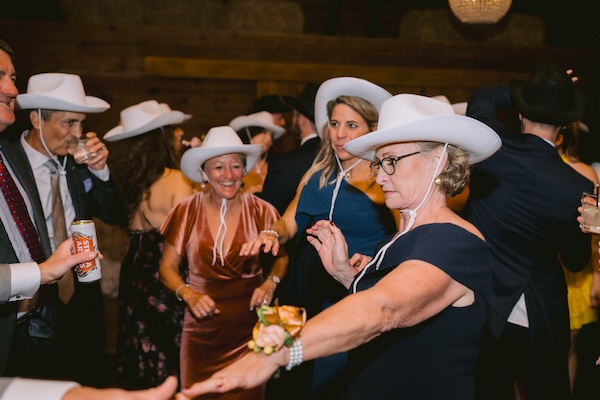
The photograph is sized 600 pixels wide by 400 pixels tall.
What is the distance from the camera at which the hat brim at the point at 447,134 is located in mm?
1754

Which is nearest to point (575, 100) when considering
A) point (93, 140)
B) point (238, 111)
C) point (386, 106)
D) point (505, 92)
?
point (505, 92)

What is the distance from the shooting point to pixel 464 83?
7.37m

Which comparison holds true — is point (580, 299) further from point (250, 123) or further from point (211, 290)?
point (250, 123)

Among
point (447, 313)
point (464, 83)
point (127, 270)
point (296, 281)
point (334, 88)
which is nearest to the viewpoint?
point (447, 313)

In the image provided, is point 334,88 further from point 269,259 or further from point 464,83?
point 464,83

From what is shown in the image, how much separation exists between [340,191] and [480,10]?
3378 mm

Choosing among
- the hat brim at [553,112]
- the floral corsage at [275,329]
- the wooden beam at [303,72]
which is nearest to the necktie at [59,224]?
the floral corsage at [275,329]

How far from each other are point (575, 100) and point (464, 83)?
176 inches

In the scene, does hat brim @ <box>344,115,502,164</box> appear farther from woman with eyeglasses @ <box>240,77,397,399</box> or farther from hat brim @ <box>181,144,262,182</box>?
hat brim @ <box>181,144,262,182</box>

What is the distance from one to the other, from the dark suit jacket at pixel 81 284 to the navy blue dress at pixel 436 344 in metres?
1.74

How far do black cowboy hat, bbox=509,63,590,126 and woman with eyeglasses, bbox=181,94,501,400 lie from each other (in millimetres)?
1166

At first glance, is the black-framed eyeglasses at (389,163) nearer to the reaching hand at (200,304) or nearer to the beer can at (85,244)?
the beer can at (85,244)

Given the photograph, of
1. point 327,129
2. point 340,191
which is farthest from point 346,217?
point 327,129

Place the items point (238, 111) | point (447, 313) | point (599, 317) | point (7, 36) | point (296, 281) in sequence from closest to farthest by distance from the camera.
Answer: point (447, 313) < point (296, 281) < point (599, 317) < point (7, 36) < point (238, 111)
